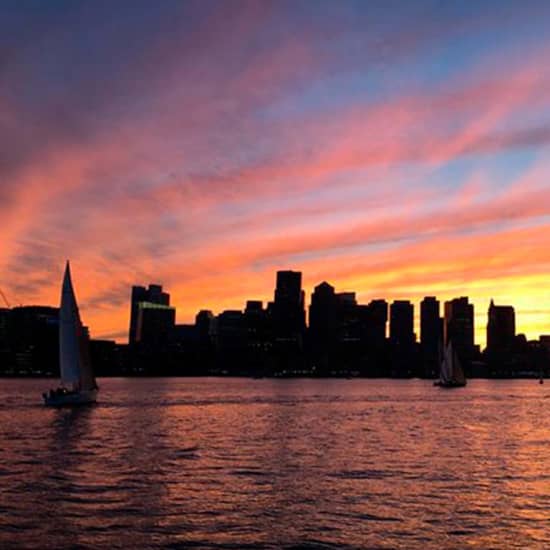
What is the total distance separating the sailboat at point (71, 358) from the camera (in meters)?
116

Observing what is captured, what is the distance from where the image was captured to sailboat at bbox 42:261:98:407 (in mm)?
116375

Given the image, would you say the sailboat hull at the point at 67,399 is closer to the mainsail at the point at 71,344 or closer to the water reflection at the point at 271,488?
the mainsail at the point at 71,344

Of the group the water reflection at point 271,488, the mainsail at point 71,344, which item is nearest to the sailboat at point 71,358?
the mainsail at point 71,344

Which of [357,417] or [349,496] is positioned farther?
[357,417]

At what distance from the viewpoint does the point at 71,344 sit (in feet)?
387

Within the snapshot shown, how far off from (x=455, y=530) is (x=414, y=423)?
7137 cm

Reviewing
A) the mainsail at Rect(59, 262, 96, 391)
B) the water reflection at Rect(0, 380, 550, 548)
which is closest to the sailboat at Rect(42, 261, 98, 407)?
the mainsail at Rect(59, 262, 96, 391)

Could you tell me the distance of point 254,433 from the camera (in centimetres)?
8738

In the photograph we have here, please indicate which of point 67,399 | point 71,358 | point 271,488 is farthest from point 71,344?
point 271,488

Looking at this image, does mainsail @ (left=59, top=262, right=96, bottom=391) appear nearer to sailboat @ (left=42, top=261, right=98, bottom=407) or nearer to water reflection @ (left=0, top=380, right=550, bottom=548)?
sailboat @ (left=42, top=261, right=98, bottom=407)

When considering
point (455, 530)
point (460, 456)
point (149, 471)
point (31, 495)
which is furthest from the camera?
point (460, 456)

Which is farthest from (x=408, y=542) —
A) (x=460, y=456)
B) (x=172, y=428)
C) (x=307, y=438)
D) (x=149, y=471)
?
(x=172, y=428)

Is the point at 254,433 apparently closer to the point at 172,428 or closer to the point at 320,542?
the point at 172,428

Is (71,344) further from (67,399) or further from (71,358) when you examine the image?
(67,399)
